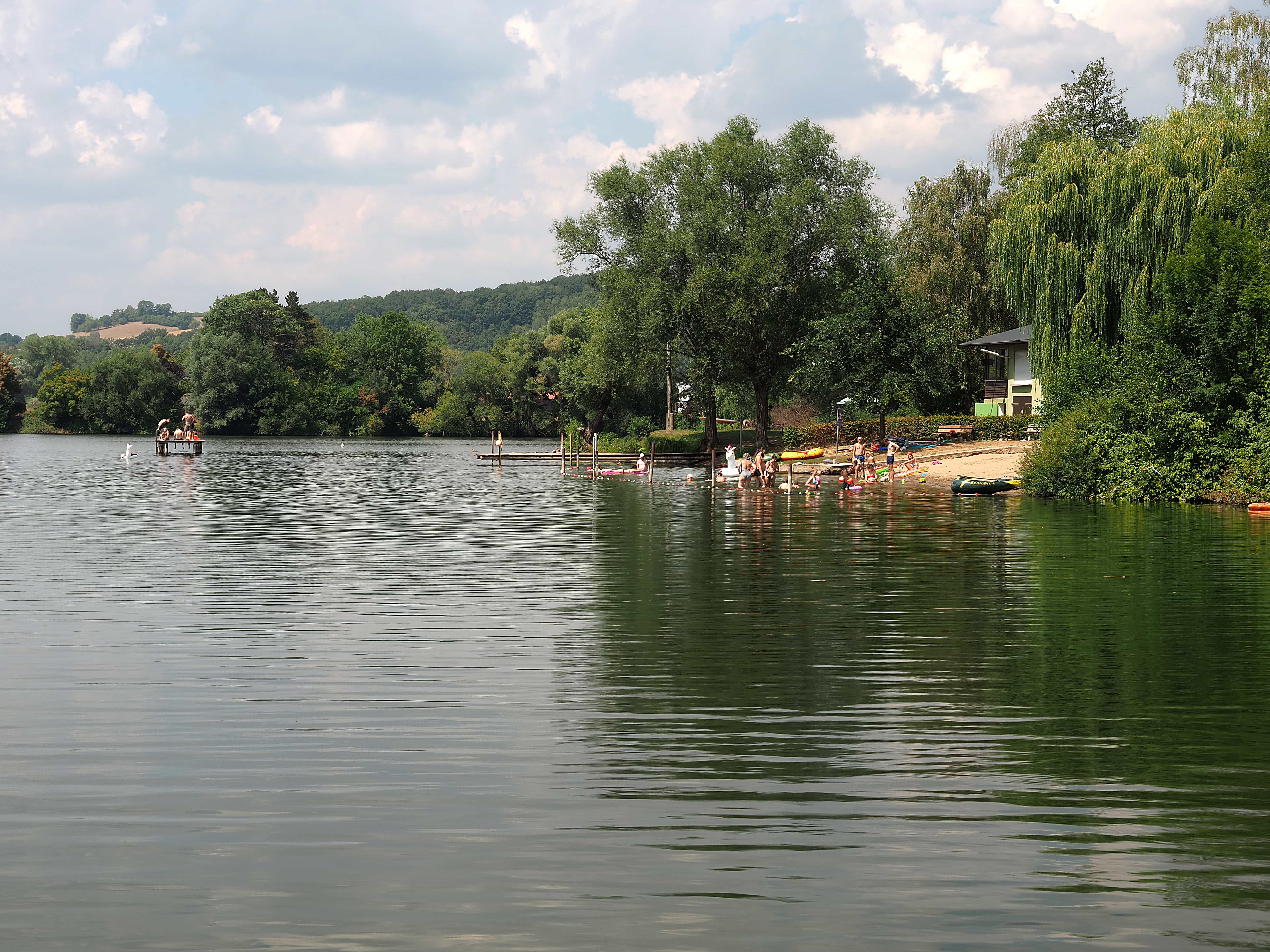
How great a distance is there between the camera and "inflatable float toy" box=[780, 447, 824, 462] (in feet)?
228

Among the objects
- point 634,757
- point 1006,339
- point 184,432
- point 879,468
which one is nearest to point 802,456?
point 879,468

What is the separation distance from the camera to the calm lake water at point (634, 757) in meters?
6.20

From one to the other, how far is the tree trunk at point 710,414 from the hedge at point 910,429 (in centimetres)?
465

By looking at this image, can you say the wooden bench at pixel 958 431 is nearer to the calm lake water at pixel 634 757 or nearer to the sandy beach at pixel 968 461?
the sandy beach at pixel 968 461

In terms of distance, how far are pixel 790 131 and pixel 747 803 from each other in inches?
2685

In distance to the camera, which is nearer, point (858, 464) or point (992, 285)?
point (858, 464)

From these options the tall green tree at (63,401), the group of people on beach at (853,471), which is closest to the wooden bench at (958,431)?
the group of people on beach at (853,471)

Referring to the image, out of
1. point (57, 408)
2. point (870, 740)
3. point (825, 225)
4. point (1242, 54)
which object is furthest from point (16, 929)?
point (57, 408)

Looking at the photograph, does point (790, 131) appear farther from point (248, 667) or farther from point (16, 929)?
point (16, 929)

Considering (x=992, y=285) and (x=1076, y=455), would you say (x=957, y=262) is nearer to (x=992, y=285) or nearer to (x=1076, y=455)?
(x=992, y=285)

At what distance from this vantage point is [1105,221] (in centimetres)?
4919

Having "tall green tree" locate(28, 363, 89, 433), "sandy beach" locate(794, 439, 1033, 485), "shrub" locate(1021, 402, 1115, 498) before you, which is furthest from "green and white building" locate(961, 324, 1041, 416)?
"tall green tree" locate(28, 363, 89, 433)

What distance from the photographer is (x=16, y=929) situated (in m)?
5.93

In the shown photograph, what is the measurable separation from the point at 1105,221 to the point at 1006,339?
24372 mm
